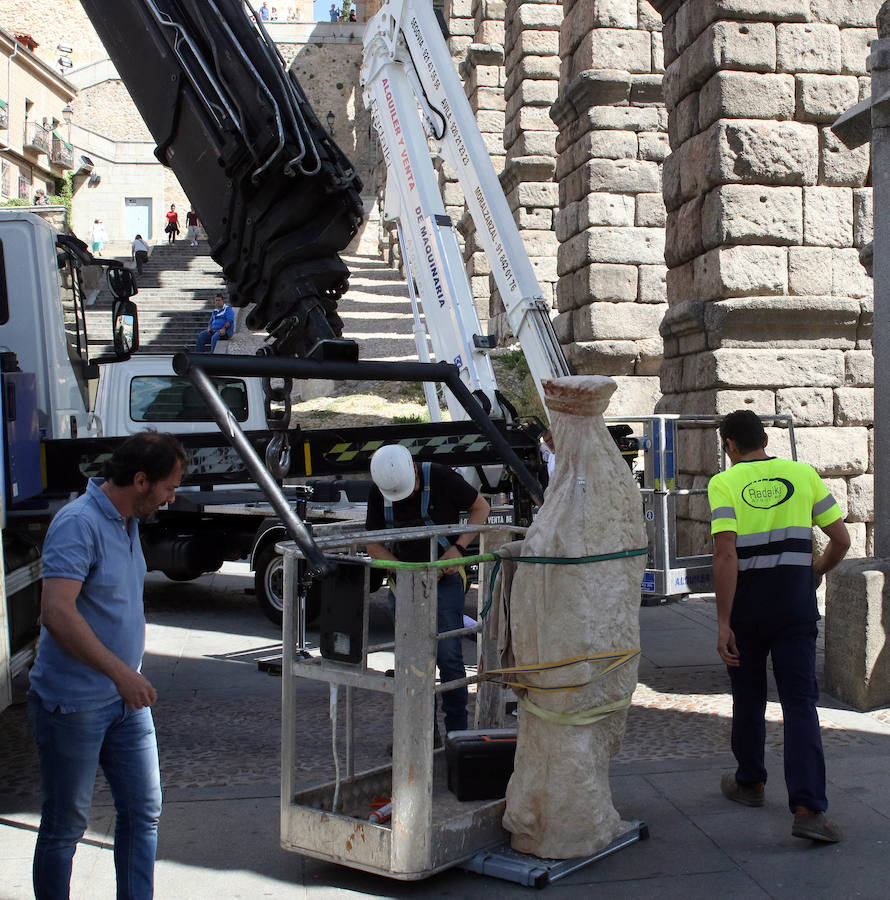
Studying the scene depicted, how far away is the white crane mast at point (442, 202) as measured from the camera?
9.09 metres

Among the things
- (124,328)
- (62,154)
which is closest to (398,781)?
(124,328)

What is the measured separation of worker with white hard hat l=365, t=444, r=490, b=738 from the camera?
5.19 metres

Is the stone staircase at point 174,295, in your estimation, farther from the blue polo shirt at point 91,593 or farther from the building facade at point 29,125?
the blue polo shirt at point 91,593

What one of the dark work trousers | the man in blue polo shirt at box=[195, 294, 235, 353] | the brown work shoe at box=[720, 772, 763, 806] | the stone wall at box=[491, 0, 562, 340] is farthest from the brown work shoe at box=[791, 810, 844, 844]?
the man in blue polo shirt at box=[195, 294, 235, 353]

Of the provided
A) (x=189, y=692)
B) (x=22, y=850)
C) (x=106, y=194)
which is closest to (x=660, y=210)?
(x=189, y=692)

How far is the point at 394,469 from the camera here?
5.15 m

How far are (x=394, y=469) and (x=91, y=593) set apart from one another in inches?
80.1

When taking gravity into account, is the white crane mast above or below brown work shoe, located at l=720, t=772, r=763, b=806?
above

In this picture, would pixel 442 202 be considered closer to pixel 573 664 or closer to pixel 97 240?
pixel 573 664

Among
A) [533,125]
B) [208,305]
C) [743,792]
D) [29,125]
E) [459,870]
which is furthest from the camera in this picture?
[29,125]

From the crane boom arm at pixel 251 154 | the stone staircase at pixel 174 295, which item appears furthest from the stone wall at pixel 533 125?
the crane boom arm at pixel 251 154

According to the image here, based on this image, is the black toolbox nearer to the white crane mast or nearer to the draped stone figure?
the draped stone figure

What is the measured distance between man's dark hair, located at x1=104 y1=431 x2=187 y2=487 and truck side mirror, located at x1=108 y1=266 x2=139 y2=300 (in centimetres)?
451

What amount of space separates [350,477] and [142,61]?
4188 mm
